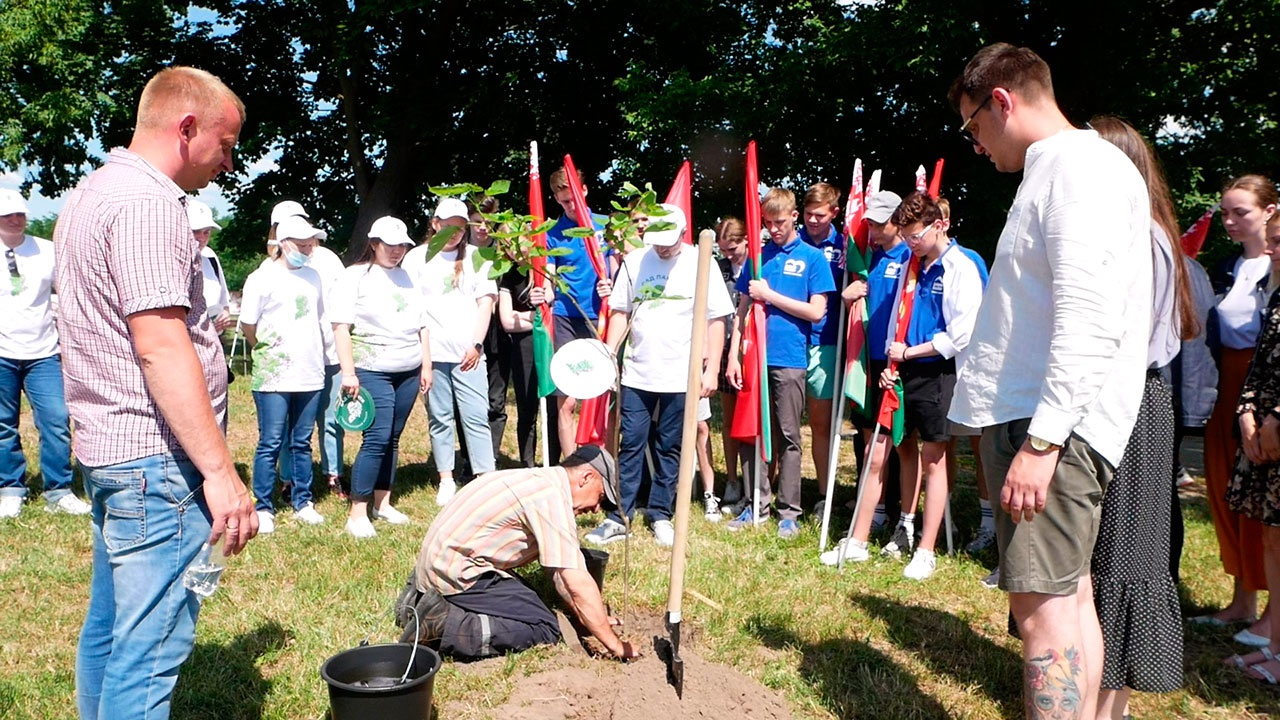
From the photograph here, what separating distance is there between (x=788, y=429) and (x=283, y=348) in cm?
318

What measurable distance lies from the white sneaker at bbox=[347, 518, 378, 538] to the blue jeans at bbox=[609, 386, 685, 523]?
145 centimetres

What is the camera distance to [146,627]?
94.7 inches

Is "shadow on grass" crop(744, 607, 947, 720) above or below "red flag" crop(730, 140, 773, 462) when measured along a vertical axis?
below

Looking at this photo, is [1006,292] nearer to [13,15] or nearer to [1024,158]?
[1024,158]

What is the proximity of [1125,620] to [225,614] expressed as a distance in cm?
368

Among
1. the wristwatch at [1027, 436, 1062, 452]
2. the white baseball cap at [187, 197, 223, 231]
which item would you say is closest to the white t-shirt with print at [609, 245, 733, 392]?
the white baseball cap at [187, 197, 223, 231]

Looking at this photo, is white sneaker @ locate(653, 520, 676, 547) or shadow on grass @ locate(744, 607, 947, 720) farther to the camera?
white sneaker @ locate(653, 520, 676, 547)

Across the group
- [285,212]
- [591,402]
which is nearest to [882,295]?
[591,402]

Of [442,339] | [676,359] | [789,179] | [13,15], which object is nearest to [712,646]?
[676,359]

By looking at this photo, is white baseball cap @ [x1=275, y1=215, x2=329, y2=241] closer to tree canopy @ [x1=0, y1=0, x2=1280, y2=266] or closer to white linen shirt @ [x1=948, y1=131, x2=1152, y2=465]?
white linen shirt @ [x1=948, y1=131, x2=1152, y2=465]

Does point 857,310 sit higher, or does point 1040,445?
point 857,310

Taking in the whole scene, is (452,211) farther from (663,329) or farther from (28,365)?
(28,365)

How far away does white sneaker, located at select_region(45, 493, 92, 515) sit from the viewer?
6.00 metres

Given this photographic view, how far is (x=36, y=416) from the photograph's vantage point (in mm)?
6066
